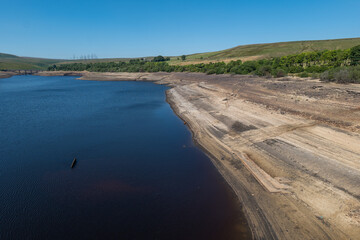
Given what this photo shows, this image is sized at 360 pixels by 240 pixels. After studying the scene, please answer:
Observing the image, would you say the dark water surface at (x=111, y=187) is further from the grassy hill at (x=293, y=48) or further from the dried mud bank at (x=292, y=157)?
the grassy hill at (x=293, y=48)

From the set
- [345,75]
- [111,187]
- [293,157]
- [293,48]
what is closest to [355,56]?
[345,75]

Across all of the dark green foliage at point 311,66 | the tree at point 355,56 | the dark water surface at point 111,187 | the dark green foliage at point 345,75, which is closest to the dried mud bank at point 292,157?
the dark water surface at point 111,187

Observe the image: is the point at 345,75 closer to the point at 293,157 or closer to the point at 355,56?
the point at 355,56

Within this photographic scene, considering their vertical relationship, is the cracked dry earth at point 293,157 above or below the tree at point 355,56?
below

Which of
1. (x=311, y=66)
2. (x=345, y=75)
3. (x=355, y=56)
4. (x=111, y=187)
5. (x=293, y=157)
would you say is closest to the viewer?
(x=111, y=187)

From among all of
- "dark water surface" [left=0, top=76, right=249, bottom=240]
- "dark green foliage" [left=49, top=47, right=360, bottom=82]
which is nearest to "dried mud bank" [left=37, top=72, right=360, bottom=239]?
"dark water surface" [left=0, top=76, right=249, bottom=240]
